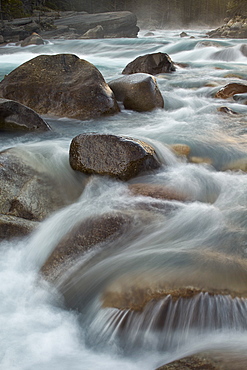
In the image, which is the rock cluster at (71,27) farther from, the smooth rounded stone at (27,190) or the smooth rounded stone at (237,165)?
the smooth rounded stone at (237,165)

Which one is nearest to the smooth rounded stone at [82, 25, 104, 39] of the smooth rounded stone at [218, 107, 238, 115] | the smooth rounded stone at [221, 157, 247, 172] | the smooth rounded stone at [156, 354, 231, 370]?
the smooth rounded stone at [218, 107, 238, 115]

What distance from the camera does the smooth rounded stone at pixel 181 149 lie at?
5141 millimetres

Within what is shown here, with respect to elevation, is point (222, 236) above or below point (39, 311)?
above

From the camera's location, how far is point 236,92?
8117 millimetres

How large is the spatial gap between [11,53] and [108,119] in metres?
17.0

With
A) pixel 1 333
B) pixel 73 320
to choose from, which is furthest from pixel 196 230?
pixel 1 333

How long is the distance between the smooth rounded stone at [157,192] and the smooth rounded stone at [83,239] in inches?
19.1

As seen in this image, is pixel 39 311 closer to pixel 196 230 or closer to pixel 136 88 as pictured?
pixel 196 230

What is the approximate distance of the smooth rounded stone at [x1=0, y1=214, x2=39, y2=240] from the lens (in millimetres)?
3150

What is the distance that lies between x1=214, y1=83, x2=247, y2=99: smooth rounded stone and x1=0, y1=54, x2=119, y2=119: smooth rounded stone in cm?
304

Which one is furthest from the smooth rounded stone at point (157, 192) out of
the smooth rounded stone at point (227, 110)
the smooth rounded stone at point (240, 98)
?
the smooth rounded stone at point (240, 98)

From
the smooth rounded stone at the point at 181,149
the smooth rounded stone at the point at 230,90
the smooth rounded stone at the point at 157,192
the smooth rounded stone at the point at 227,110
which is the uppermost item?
the smooth rounded stone at the point at 230,90

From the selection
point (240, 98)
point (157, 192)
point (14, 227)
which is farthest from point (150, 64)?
point (14, 227)

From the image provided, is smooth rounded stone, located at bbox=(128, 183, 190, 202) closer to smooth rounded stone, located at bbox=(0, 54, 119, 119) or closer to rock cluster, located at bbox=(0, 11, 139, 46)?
smooth rounded stone, located at bbox=(0, 54, 119, 119)
